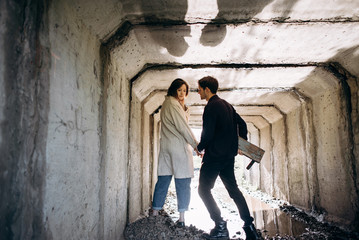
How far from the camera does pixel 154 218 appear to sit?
3.67 metres

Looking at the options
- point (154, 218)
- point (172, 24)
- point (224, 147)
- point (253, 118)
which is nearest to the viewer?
point (172, 24)

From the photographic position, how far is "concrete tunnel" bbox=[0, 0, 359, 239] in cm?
133

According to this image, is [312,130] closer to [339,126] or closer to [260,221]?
[339,126]

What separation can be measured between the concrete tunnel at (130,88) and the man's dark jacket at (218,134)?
823 mm

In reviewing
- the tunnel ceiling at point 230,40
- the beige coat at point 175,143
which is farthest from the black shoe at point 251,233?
the tunnel ceiling at point 230,40

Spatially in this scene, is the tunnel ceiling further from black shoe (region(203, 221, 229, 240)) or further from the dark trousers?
black shoe (region(203, 221, 229, 240))

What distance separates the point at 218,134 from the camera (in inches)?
123

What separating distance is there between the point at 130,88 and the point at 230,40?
1.56m

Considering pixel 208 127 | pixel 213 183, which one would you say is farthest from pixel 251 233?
pixel 208 127

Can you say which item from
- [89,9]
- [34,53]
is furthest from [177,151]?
[34,53]

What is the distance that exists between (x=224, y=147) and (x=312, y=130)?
2811mm

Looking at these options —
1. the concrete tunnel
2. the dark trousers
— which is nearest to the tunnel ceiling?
the concrete tunnel

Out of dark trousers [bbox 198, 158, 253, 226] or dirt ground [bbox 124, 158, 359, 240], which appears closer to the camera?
dark trousers [bbox 198, 158, 253, 226]

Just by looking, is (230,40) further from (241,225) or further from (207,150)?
(241,225)
